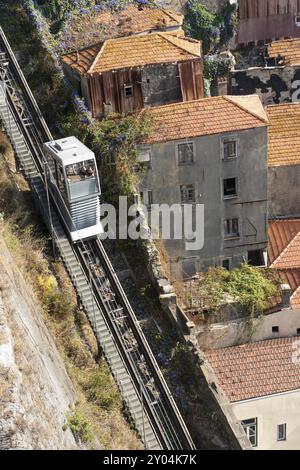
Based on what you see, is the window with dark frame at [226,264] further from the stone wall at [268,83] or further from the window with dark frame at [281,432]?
the stone wall at [268,83]

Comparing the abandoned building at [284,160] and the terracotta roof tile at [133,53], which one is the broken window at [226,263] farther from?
the terracotta roof tile at [133,53]

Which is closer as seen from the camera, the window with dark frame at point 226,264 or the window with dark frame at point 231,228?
the window with dark frame at point 231,228

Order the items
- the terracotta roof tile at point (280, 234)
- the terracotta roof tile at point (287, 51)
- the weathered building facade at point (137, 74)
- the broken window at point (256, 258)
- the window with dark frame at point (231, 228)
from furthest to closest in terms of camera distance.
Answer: the terracotta roof tile at point (287, 51) < the terracotta roof tile at point (280, 234) < the broken window at point (256, 258) < the window with dark frame at point (231, 228) < the weathered building facade at point (137, 74)

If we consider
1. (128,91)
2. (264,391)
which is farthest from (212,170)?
(264,391)

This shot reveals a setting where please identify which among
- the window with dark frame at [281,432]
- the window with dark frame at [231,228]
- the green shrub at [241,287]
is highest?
the window with dark frame at [231,228]

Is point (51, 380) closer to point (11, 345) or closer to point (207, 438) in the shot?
point (11, 345)

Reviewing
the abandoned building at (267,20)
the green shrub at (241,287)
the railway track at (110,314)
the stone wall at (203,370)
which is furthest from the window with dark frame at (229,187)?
the abandoned building at (267,20)

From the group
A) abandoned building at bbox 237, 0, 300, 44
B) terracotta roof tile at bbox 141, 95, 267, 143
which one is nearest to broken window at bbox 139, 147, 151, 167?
terracotta roof tile at bbox 141, 95, 267, 143

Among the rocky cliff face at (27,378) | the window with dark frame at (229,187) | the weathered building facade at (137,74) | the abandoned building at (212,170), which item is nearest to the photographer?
the rocky cliff face at (27,378)

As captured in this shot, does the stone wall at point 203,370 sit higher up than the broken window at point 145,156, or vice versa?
the broken window at point 145,156
